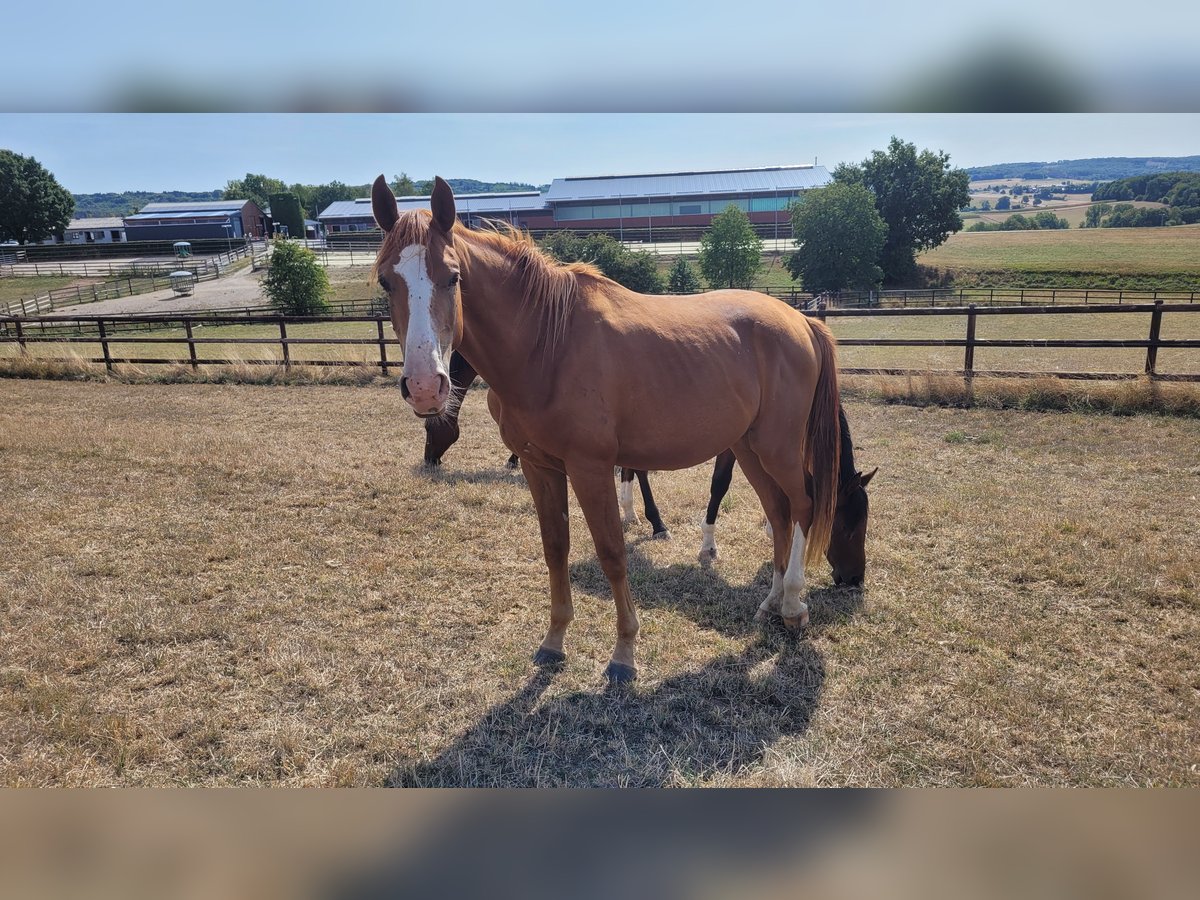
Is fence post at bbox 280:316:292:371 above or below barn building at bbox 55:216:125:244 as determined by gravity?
below

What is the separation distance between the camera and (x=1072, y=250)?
3.58 m

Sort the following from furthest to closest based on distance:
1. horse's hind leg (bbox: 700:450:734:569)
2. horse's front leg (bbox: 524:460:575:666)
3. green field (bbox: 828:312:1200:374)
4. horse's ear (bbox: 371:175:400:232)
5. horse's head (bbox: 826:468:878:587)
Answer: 1. green field (bbox: 828:312:1200:374)
2. horse's hind leg (bbox: 700:450:734:569)
3. horse's head (bbox: 826:468:878:587)
4. horse's front leg (bbox: 524:460:575:666)
5. horse's ear (bbox: 371:175:400:232)

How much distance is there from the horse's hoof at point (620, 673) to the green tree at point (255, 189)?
2817mm

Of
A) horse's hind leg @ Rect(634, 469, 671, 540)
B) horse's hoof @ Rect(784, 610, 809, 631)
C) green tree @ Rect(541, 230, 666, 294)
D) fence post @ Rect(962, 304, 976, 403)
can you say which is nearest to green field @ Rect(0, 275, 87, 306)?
green tree @ Rect(541, 230, 666, 294)

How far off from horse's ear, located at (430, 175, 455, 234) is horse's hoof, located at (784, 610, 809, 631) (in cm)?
304

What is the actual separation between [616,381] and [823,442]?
5.18 feet

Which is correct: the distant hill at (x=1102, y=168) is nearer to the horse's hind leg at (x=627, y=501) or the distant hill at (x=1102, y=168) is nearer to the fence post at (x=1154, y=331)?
the horse's hind leg at (x=627, y=501)

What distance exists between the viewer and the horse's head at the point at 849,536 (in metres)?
4.49

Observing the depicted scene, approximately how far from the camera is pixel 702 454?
3.63 meters

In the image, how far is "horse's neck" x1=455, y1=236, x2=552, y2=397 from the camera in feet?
9.46

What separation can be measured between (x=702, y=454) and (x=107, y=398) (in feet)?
36.9

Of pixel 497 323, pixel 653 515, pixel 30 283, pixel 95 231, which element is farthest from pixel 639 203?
pixel 653 515

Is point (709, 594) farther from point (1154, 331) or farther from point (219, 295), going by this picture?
point (1154, 331)

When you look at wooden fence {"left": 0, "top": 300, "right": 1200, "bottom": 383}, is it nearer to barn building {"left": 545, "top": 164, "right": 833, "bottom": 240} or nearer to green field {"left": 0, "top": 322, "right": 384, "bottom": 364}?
green field {"left": 0, "top": 322, "right": 384, "bottom": 364}
